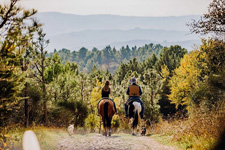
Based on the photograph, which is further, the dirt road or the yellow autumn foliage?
the yellow autumn foliage

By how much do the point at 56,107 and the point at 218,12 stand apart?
1920cm

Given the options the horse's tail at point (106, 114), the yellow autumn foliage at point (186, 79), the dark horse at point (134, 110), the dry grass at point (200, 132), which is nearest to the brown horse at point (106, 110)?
the horse's tail at point (106, 114)

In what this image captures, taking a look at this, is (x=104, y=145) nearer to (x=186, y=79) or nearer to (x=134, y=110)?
(x=134, y=110)

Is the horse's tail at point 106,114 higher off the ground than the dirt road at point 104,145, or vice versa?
the horse's tail at point 106,114

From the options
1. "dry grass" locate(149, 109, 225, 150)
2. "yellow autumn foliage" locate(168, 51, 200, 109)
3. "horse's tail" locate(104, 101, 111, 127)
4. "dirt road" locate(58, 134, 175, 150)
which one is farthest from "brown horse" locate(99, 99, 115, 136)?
"yellow autumn foliage" locate(168, 51, 200, 109)

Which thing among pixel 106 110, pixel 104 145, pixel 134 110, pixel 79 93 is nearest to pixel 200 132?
pixel 104 145

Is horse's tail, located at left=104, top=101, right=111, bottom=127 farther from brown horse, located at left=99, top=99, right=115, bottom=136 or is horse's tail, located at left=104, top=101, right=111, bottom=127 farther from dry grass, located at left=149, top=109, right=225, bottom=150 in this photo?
dry grass, located at left=149, top=109, right=225, bottom=150

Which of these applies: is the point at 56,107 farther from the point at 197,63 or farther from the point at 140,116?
the point at 197,63

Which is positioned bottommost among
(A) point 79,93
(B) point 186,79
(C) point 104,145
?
(A) point 79,93

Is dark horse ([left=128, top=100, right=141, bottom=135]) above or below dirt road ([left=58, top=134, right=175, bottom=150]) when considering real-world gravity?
above

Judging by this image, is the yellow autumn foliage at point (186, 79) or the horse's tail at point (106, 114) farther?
the yellow autumn foliage at point (186, 79)

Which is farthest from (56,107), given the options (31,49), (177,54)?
(177,54)

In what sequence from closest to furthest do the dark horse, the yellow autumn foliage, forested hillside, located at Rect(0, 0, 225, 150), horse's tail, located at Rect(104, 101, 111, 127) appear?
forested hillside, located at Rect(0, 0, 225, 150) < horse's tail, located at Rect(104, 101, 111, 127) < the dark horse < the yellow autumn foliage

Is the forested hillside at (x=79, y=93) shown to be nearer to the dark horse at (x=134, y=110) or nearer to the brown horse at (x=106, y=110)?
the dark horse at (x=134, y=110)
